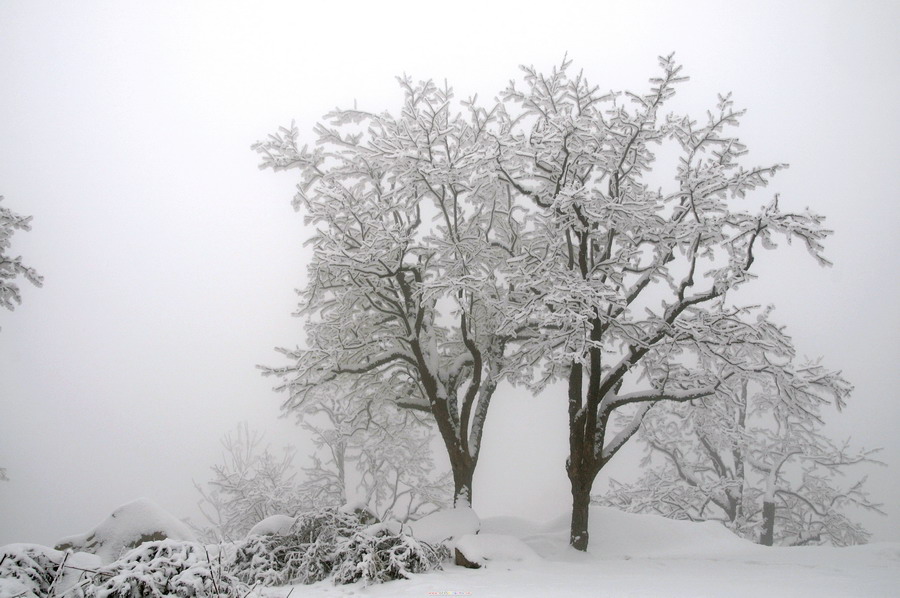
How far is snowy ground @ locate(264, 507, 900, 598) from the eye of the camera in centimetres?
591

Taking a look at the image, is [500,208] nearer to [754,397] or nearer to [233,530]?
[754,397]

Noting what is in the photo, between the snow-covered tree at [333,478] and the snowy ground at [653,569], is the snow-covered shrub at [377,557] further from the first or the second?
the snow-covered tree at [333,478]

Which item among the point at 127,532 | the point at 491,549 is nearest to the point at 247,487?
the point at 127,532

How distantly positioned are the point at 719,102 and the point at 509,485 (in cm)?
10571

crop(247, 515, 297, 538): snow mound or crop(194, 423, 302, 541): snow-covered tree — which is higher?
crop(247, 515, 297, 538): snow mound

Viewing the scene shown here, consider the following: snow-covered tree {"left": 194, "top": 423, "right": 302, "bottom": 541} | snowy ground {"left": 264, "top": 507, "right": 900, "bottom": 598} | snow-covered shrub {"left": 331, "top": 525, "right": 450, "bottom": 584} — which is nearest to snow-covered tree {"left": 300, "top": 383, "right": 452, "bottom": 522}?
snow-covered tree {"left": 194, "top": 423, "right": 302, "bottom": 541}

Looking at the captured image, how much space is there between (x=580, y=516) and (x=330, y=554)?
18.3 feet

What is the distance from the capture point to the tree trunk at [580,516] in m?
10.3

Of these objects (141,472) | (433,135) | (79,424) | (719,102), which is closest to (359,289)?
(433,135)

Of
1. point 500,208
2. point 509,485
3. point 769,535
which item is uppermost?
point 500,208

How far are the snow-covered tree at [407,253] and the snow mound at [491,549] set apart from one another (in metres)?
2.90

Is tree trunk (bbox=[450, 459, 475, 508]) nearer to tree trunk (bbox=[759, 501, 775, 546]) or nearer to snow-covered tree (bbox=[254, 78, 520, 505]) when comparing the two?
snow-covered tree (bbox=[254, 78, 520, 505])

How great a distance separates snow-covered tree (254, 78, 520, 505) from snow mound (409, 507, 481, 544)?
5.19 feet

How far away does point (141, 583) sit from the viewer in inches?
169
